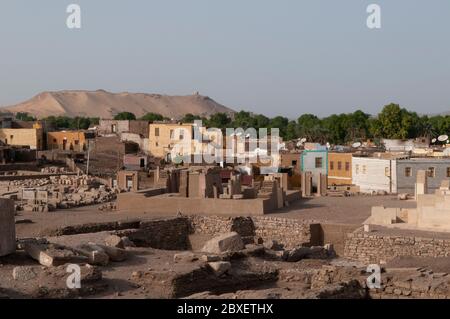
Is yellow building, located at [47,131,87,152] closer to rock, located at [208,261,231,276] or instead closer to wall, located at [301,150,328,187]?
wall, located at [301,150,328,187]

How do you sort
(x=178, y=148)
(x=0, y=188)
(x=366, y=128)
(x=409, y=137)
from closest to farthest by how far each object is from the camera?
(x=0, y=188), (x=178, y=148), (x=409, y=137), (x=366, y=128)

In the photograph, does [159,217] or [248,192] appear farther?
[248,192]

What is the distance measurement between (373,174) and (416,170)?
2.65 meters

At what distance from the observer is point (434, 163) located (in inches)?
1356

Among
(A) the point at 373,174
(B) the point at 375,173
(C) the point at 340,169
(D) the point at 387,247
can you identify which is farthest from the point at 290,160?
(D) the point at 387,247

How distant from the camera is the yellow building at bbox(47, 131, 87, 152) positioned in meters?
57.0

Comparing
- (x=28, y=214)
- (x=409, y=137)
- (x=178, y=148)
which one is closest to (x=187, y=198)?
(x=28, y=214)

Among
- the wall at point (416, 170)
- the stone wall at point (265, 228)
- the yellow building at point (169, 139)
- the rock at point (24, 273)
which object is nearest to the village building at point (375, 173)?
the wall at point (416, 170)

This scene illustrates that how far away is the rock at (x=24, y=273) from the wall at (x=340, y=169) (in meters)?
28.2

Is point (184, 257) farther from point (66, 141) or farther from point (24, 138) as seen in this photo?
point (66, 141)

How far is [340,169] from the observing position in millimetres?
40562

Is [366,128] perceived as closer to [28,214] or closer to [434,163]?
[434,163]

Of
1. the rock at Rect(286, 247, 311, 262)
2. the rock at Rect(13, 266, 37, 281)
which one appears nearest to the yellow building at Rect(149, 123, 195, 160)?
the rock at Rect(286, 247, 311, 262)
